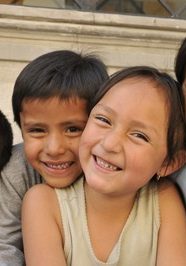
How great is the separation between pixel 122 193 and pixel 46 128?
283 mm

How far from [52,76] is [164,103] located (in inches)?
13.8

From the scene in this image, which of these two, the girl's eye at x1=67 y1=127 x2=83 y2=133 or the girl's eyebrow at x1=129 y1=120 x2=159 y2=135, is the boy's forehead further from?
the girl's eyebrow at x1=129 y1=120 x2=159 y2=135

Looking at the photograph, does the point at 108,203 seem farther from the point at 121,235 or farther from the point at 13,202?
the point at 13,202

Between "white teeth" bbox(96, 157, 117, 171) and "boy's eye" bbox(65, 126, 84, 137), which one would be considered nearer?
"white teeth" bbox(96, 157, 117, 171)

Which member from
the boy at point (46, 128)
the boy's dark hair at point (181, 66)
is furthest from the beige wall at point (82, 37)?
the boy at point (46, 128)

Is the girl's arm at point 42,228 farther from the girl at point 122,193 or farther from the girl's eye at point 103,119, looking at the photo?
the girl's eye at point 103,119

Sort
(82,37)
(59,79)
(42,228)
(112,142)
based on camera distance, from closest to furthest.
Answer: (112,142)
(42,228)
(59,79)
(82,37)

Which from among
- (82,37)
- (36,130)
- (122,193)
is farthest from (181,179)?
(82,37)

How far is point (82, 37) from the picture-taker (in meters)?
3.78

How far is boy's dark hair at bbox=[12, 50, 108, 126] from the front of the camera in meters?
1.41

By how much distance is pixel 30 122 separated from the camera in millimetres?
1413

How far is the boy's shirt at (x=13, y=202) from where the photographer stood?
4.59 feet

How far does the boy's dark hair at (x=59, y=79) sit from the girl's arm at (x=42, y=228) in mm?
261

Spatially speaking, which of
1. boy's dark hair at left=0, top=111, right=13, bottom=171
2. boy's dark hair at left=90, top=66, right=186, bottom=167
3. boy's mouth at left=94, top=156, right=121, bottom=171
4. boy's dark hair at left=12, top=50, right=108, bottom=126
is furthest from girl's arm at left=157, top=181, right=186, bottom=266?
boy's dark hair at left=0, top=111, right=13, bottom=171
